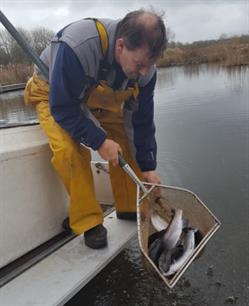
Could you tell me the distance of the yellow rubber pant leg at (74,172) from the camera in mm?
2557

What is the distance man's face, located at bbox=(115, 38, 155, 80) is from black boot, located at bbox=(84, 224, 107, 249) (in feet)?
3.27

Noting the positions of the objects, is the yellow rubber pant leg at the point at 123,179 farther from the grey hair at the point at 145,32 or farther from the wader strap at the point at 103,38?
the grey hair at the point at 145,32

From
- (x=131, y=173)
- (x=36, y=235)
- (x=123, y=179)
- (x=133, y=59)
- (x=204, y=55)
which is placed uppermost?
(x=133, y=59)

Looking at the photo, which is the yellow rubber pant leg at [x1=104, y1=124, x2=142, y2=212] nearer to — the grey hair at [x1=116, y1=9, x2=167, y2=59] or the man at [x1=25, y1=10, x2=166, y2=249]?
the man at [x1=25, y1=10, x2=166, y2=249]

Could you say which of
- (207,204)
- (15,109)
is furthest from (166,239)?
(15,109)

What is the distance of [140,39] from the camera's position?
2.25 metres

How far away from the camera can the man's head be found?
2.25 metres

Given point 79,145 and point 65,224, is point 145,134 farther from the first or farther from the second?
point 65,224

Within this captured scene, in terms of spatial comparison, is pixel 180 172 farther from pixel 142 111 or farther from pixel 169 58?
pixel 169 58

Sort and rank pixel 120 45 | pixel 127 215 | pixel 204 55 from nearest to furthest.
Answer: pixel 120 45, pixel 127 215, pixel 204 55

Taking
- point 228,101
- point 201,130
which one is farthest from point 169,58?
point 201,130

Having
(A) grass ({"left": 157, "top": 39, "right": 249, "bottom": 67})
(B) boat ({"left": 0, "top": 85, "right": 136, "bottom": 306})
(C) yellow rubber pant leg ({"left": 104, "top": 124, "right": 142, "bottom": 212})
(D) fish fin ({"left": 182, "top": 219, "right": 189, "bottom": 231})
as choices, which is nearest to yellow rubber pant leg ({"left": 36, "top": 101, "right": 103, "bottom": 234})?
(B) boat ({"left": 0, "top": 85, "right": 136, "bottom": 306})

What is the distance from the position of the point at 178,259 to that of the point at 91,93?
1132 mm

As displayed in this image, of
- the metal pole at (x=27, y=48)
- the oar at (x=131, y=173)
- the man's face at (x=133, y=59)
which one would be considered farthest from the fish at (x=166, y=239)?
the metal pole at (x=27, y=48)
